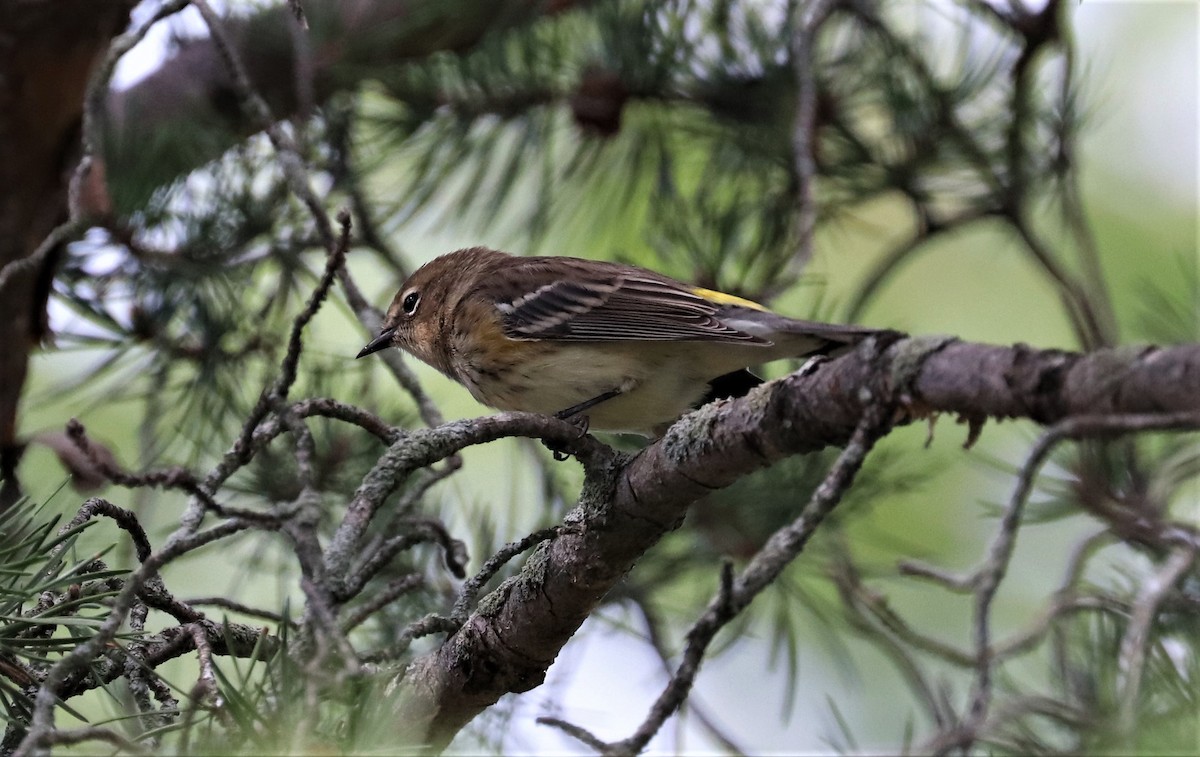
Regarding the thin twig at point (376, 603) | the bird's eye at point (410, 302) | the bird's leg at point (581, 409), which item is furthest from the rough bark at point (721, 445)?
the bird's eye at point (410, 302)

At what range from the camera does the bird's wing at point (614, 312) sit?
3293 millimetres

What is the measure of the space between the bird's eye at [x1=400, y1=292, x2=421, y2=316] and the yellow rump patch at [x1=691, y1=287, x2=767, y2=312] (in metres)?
1.04

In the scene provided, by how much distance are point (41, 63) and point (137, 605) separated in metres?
2.10

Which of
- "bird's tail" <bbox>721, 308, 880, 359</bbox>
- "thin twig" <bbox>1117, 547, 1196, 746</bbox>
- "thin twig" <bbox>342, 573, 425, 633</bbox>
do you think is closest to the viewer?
"thin twig" <bbox>342, 573, 425, 633</bbox>

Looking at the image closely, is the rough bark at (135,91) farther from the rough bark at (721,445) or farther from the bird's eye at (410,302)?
the rough bark at (721,445)

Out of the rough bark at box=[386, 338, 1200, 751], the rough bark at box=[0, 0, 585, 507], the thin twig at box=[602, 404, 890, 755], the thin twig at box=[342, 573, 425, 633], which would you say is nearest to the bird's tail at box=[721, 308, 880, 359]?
the rough bark at box=[386, 338, 1200, 751]

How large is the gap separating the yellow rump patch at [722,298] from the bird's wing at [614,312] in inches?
0.9

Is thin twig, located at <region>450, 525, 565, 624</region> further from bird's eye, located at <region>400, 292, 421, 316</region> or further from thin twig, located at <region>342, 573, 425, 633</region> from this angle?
bird's eye, located at <region>400, 292, 421, 316</region>

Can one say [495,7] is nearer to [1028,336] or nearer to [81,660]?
[81,660]

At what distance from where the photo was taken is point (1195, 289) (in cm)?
291

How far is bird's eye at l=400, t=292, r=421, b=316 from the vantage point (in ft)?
13.4

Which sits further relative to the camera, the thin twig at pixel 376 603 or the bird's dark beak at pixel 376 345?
the bird's dark beak at pixel 376 345

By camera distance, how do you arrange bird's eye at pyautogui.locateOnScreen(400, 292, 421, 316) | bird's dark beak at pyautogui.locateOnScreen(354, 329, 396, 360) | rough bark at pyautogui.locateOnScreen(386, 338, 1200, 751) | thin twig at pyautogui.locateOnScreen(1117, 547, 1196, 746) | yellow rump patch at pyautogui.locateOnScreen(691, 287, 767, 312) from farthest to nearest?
bird's eye at pyautogui.locateOnScreen(400, 292, 421, 316) → bird's dark beak at pyautogui.locateOnScreen(354, 329, 396, 360) → yellow rump patch at pyautogui.locateOnScreen(691, 287, 767, 312) → thin twig at pyautogui.locateOnScreen(1117, 547, 1196, 746) → rough bark at pyautogui.locateOnScreen(386, 338, 1200, 751)

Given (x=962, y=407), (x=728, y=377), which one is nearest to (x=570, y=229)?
(x=728, y=377)
